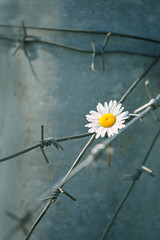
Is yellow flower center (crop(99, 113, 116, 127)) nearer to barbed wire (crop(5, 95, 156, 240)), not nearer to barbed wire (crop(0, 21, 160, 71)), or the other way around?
barbed wire (crop(5, 95, 156, 240))

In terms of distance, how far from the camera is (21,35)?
1.07m

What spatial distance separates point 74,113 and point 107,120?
0.43 metres

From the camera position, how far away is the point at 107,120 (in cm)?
56

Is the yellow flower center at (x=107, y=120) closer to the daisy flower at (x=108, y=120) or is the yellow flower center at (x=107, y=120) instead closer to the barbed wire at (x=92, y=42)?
the daisy flower at (x=108, y=120)

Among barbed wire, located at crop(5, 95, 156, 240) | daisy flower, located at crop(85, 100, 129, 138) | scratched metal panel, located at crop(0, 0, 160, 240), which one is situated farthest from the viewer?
scratched metal panel, located at crop(0, 0, 160, 240)

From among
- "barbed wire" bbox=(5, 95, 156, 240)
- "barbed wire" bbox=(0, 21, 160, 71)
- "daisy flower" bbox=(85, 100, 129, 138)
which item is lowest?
"barbed wire" bbox=(5, 95, 156, 240)

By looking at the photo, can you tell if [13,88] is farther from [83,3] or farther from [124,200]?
[124,200]

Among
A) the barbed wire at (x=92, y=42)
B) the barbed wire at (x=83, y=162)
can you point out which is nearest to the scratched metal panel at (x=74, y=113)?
the barbed wire at (x=92, y=42)

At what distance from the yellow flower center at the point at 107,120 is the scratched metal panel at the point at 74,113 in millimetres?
393

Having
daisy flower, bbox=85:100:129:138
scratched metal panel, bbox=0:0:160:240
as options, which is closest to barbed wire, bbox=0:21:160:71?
scratched metal panel, bbox=0:0:160:240

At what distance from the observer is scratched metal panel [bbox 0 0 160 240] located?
96cm

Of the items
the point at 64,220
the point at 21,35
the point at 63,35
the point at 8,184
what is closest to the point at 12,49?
the point at 21,35

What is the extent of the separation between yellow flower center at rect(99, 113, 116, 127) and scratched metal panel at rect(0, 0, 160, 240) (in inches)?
15.5

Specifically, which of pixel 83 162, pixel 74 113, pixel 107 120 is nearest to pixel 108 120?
pixel 107 120
